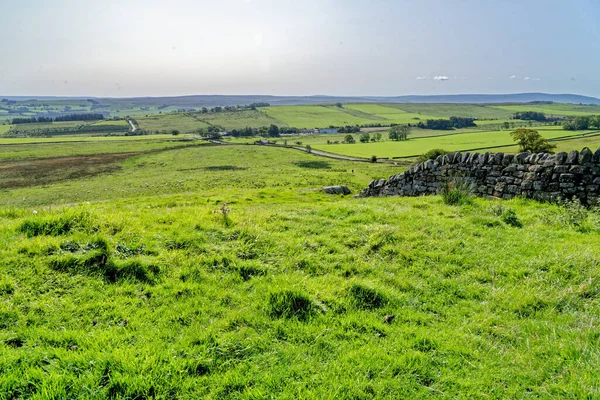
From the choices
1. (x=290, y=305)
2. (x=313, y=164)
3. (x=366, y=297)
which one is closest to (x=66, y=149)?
(x=313, y=164)

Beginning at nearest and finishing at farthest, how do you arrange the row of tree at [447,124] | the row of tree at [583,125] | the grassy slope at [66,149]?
1. the grassy slope at [66,149]
2. the row of tree at [583,125]
3. the row of tree at [447,124]

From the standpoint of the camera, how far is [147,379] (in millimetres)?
3686

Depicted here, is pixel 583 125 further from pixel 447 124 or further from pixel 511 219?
pixel 511 219

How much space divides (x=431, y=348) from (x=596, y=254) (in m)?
4.66

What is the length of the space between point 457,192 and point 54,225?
11.8 meters

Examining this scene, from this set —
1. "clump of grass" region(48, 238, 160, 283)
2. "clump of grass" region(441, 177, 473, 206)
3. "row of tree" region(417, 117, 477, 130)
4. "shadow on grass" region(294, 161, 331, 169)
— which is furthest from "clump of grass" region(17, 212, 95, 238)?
"row of tree" region(417, 117, 477, 130)

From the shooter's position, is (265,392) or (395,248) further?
(395,248)

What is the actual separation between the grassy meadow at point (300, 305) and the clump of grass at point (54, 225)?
3 cm

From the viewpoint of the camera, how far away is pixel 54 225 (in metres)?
7.30

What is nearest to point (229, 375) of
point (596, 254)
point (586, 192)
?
point (596, 254)

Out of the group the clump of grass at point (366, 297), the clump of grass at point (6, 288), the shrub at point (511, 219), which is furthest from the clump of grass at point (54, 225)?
the shrub at point (511, 219)

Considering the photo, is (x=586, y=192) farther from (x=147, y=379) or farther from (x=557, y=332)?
(x=147, y=379)

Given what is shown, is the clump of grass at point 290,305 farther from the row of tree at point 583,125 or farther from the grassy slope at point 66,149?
the row of tree at point 583,125

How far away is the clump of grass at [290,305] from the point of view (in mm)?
5137
